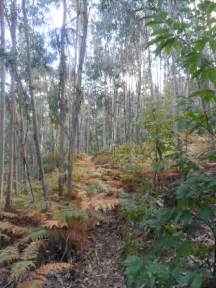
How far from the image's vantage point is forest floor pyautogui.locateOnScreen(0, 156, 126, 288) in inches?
159

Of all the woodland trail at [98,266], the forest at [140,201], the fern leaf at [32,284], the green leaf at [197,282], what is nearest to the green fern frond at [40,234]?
the forest at [140,201]

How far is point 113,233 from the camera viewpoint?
5.48 metres

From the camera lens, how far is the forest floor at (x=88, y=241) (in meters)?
4.05

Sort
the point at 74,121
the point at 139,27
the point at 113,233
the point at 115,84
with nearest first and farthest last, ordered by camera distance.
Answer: the point at 113,233 < the point at 74,121 < the point at 139,27 < the point at 115,84

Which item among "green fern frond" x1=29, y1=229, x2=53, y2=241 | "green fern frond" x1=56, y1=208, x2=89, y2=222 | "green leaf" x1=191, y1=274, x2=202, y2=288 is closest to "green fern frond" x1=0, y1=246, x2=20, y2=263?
"green fern frond" x1=29, y1=229, x2=53, y2=241

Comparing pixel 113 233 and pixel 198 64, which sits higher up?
pixel 198 64

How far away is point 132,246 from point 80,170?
4.89 m

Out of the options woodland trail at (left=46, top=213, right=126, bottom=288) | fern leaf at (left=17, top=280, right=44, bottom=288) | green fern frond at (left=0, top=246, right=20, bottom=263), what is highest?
green fern frond at (left=0, top=246, right=20, bottom=263)

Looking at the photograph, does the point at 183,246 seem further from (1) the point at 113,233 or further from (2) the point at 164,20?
(1) the point at 113,233

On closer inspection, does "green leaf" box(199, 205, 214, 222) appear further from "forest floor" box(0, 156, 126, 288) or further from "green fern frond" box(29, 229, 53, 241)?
"green fern frond" box(29, 229, 53, 241)

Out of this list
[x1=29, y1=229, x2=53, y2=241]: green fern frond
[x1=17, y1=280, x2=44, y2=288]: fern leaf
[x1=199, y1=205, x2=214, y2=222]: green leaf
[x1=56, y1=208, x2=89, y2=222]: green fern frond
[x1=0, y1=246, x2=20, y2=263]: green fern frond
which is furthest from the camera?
[x1=56, y1=208, x2=89, y2=222]: green fern frond

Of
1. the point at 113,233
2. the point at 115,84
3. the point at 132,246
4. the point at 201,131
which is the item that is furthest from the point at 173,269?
the point at 115,84

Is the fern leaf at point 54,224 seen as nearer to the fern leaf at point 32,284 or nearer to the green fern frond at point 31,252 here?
the green fern frond at point 31,252

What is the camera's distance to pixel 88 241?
5.13 m
